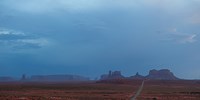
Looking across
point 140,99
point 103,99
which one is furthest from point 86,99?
point 140,99

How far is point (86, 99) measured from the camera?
46.9 metres

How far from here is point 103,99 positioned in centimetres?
4678

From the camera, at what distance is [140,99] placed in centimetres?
4556

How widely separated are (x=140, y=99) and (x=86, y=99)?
649 centimetres

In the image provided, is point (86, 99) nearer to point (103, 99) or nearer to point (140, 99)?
point (103, 99)

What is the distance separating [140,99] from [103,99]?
14.7ft

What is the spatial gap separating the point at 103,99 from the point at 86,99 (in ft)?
6.71
